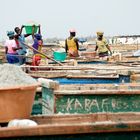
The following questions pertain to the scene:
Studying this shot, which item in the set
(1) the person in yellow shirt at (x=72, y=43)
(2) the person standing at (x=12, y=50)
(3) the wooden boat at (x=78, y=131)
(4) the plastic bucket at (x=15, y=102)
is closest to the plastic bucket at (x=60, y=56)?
(1) the person in yellow shirt at (x=72, y=43)

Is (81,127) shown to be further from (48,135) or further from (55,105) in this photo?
(55,105)

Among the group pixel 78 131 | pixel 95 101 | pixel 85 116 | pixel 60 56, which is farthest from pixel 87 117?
pixel 60 56

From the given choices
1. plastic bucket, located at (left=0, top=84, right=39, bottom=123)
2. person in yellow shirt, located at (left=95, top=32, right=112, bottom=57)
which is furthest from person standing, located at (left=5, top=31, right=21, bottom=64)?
plastic bucket, located at (left=0, top=84, right=39, bottom=123)

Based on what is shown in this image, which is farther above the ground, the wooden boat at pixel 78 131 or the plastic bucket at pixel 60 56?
the wooden boat at pixel 78 131

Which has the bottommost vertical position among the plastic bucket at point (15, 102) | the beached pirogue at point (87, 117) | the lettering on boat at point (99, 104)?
the lettering on boat at point (99, 104)

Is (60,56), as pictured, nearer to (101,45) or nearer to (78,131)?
(101,45)

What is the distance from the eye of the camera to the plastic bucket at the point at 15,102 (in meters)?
5.06

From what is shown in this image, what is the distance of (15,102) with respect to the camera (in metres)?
5.14

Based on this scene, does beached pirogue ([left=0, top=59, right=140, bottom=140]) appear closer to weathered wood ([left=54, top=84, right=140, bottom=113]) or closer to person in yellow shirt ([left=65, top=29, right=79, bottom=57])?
weathered wood ([left=54, top=84, right=140, bottom=113])

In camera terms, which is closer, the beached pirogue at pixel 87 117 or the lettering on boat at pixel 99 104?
the beached pirogue at pixel 87 117

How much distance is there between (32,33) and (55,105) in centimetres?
807

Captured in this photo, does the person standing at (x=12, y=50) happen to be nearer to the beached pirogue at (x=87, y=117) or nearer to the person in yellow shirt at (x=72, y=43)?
the person in yellow shirt at (x=72, y=43)

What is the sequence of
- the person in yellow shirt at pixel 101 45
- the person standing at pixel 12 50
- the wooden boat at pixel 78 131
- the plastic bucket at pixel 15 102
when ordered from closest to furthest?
the wooden boat at pixel 78 131 → the plastic bucket at pixel 15 102 → the person standing at pixel 12 50 → the person in yellow shirt at pixel 101 45

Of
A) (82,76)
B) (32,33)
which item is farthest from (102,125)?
(32,33)
